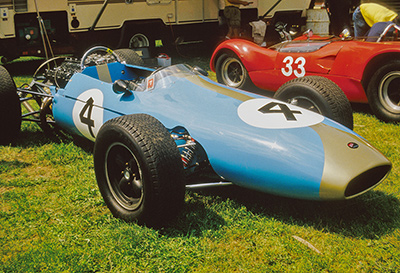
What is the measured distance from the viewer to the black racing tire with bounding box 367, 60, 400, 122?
524 cm

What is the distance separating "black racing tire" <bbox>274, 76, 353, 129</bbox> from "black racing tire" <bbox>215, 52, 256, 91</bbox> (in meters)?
2.67

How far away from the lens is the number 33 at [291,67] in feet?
19.9

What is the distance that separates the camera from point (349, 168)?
8.95 ft

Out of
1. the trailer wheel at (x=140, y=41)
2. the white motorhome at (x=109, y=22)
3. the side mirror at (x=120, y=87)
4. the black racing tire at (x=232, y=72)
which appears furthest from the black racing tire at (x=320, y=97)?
the trailer wheel at (x=140, y=41)

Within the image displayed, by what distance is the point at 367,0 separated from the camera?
44.5 feet

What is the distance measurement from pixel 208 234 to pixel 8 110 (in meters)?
3.00

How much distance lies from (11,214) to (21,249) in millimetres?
596

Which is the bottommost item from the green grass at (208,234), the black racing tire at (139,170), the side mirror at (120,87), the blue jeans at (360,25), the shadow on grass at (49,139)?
the green grass at (208,234)

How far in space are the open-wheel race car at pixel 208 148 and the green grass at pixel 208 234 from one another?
0.20m

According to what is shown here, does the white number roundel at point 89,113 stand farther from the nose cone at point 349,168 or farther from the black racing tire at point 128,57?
the nose cone at point 349,168

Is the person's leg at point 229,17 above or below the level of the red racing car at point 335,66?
above

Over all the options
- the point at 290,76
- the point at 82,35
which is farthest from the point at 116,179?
the point at 82,35

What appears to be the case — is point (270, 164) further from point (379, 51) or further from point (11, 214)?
point (379, 51)

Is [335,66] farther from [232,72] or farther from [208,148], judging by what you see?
[208,148]
